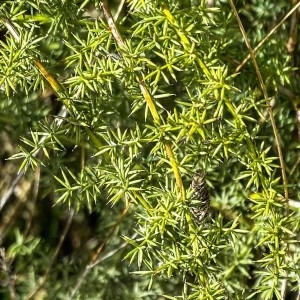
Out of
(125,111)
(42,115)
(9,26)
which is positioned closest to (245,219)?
(125,111)

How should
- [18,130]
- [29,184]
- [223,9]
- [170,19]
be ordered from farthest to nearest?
[29,184] < [18,130] < [223,9] < [170,19]

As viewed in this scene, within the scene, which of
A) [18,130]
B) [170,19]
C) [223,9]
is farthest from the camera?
[18,130]

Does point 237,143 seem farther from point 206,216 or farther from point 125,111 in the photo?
point 125,111

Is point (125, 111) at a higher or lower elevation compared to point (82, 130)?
lower

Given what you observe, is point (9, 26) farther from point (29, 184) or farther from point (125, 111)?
point (29, 184)

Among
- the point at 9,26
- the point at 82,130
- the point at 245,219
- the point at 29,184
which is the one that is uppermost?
the point at 9,26

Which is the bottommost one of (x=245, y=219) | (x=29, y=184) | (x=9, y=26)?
(x=29, y=184)

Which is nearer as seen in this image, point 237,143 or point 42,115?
point 237,143

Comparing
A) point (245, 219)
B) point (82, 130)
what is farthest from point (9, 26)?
point (245, 219)

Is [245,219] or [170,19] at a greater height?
[170,19]
